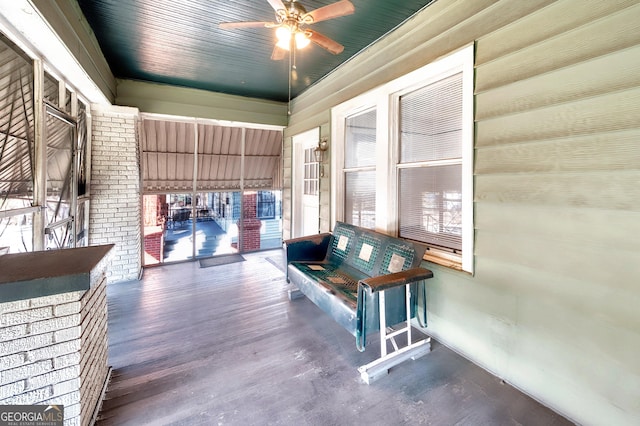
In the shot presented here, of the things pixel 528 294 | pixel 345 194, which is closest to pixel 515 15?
pixel 528 294

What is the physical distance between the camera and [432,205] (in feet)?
8.72

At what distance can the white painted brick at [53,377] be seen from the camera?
1.29 m

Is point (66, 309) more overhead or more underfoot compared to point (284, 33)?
more underfoot

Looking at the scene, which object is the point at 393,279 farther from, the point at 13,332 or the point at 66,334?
the point at 13,332

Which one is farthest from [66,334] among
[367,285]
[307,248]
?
[307,248]

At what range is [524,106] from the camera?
1.84 meters

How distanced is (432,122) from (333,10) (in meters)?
1.33

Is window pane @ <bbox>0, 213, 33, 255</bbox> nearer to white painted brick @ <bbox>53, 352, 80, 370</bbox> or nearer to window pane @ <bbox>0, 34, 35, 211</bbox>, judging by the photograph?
window pane @ <bbox>0, 34, 35, 211</bbox>

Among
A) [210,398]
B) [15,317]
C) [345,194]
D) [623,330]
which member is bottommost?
[210,398]

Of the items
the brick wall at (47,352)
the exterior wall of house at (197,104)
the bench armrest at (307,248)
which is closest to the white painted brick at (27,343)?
the brick wall at (47,352)

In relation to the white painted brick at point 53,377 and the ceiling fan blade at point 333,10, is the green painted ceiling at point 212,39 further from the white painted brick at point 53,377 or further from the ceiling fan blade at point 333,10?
the white painted brick at point 53,377

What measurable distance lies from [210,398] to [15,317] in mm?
1157

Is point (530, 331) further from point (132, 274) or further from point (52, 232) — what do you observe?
point (132, 274)

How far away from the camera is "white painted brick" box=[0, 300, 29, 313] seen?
1209 millimetres
